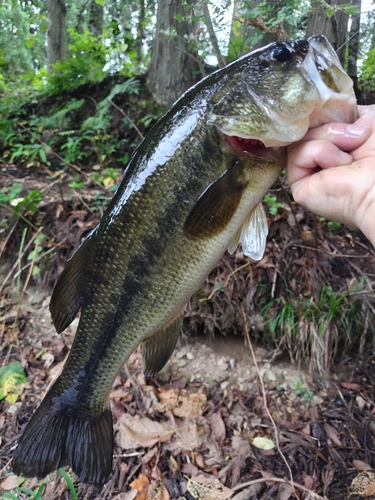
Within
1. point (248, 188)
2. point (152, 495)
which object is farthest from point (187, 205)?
point (152, 495)

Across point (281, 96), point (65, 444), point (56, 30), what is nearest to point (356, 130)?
point (281, 96)

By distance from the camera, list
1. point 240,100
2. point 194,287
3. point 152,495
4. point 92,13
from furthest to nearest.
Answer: point 92,13 → point 152,495 → point 194,287 → point 240,100

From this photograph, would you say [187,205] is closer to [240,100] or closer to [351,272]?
[240,100]

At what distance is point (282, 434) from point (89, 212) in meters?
2.71

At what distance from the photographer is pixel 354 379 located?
2.97 metres

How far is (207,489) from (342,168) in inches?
86.0

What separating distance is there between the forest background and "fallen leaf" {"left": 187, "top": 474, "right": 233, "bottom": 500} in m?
0.13

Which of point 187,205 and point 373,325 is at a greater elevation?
point 187,205

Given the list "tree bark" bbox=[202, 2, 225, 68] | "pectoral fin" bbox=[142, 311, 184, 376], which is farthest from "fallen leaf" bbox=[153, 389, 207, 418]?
"tree bark" bbox=[202, 2, 225, 68]

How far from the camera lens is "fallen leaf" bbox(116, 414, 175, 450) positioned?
2.67 meters

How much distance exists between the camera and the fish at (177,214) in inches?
56.8

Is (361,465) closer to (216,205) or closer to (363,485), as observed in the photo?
(363,485)

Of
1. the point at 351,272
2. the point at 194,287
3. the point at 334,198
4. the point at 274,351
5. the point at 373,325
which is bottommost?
the point at 274,351

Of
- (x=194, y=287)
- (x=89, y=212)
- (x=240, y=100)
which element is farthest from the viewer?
(x=89, y=212)
